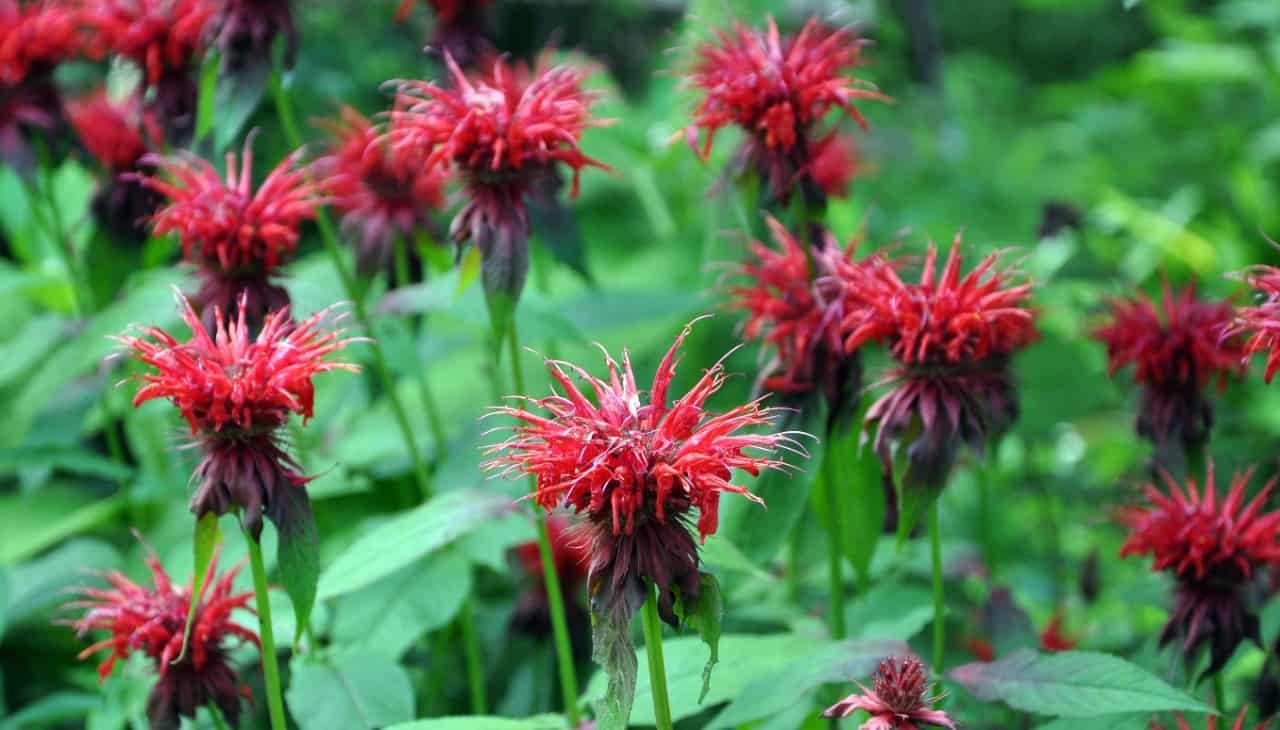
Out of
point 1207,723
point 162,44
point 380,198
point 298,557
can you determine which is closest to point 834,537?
point 1207,723

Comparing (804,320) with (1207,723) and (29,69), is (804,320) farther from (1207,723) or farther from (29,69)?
(29,69)

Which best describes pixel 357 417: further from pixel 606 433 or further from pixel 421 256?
pixel 606 433

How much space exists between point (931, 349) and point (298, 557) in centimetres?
70

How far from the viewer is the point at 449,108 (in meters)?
1.56

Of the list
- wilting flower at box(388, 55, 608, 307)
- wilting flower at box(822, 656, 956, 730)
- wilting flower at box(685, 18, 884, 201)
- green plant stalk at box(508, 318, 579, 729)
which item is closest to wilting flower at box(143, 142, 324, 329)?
wilting flower at box(388, 55, 608, 307)

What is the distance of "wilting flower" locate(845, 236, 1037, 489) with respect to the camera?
4.57 feet

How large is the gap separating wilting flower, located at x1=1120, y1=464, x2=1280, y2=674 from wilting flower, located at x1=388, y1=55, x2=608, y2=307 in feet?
2.61

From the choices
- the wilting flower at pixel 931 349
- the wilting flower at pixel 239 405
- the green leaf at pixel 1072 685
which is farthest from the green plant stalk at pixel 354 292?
the green leaf at pixel 1072 685

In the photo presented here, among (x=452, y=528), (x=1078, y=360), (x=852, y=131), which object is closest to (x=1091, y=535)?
(x=1078, y=360)

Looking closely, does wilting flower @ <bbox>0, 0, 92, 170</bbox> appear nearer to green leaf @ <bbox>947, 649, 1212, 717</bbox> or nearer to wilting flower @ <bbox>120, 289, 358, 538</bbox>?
wilting flower @ <bbox>120, 289, 358, 538</bbox>

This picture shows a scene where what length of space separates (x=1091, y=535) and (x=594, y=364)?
57.8 inches

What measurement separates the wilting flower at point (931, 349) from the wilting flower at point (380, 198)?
88 cm

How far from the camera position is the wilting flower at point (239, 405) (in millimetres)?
1275

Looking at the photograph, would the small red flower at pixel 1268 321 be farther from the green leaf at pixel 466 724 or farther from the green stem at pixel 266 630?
the green stem at pixel 266 630
